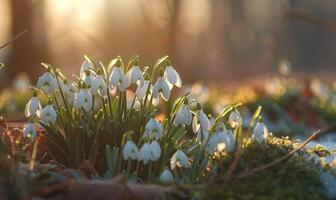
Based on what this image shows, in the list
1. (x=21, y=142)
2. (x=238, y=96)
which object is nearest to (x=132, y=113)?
(x=21, y=142)

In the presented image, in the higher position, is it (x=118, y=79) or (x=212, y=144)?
(x=118, y=79)

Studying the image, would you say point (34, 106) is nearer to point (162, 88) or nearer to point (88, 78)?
point (88, 78)

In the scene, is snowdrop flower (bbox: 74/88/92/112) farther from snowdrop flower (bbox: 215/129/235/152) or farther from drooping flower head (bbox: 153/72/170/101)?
snowdrop flower (bbox: 215/129/235/152)

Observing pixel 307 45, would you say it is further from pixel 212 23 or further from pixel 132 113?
pixel 132 113

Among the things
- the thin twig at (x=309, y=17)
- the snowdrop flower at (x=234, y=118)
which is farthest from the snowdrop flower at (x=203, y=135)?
the thin twig at (x=309, y=17)

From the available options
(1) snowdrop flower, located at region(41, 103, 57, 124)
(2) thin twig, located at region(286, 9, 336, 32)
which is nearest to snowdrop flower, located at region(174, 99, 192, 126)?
(1) snowdrop flower, located at region(41, 103, 57, 124)

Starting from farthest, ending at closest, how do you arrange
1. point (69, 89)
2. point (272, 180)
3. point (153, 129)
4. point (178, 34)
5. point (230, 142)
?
point (178, 34), point (69, 89), point (153, 129), point (230, 142), point (272, 180)

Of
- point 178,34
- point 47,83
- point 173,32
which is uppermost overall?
point 178,34

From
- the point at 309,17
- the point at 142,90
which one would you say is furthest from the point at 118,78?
the point at 309,17
